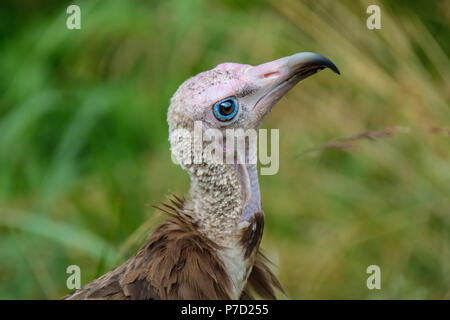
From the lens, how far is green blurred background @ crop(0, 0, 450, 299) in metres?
3.16

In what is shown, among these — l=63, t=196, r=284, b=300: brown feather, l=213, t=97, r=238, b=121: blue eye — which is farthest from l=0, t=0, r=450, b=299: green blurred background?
l=213, t=97, r=238, b=121: blue eye

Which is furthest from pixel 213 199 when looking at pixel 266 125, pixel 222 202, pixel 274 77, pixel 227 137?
pixel 266 125

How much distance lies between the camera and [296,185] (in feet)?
12.6

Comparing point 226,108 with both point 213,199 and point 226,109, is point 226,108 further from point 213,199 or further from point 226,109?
point 213,199

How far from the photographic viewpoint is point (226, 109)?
1868 mm

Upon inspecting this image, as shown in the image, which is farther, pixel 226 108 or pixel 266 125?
pixel 266 125

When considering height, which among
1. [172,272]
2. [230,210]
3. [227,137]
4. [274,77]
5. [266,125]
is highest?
[266,125]

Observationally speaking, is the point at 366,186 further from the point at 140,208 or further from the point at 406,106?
the point at 140,208

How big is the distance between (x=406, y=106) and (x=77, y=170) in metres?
2.11

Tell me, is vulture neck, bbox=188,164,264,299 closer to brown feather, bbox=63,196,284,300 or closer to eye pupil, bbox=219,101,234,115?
brown feather, bbox=63,196,284,300

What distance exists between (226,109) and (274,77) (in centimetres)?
18

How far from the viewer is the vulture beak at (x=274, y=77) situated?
1.86 m
